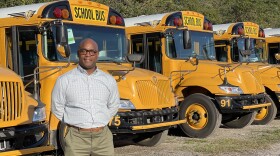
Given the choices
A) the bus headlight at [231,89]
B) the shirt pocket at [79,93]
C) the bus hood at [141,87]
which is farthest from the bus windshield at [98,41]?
the shirt pocket at [79,93]

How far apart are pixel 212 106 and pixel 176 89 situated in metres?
0.81

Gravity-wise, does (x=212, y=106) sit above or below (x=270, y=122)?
above

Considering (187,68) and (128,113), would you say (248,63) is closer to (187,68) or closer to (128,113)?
(187,68)

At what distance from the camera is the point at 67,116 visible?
4145 millimetres

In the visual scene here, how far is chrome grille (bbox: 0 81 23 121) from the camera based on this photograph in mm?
5184

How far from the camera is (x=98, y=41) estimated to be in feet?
25.8

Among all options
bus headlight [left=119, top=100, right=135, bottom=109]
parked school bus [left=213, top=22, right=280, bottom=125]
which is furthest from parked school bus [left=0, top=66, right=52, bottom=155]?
parked school bus [left=213, top=22, right=280, bottom=125]

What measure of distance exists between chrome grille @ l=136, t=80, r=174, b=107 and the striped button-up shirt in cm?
321

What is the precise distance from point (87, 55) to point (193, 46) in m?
6.27

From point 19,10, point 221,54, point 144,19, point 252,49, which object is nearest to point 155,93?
point 19,10

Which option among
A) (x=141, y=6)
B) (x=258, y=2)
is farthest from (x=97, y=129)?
(x=258, y=2)

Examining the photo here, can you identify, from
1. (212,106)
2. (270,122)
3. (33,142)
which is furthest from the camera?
(270,122)

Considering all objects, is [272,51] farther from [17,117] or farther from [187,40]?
[17,117]

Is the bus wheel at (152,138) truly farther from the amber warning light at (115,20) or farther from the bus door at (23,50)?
the bus door at (23,50)
